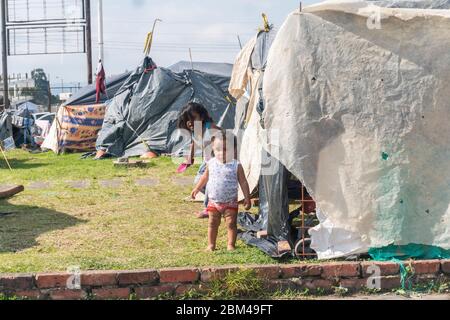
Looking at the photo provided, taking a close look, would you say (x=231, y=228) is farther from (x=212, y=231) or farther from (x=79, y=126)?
(x=79, y=126)

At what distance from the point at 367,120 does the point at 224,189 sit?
145cm

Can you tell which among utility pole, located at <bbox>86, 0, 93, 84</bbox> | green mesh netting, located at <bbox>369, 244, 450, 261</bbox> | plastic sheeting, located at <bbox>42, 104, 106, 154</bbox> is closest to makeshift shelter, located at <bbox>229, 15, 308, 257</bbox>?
green mesh netting, located at <bbox>369, 244, 450, 261</bbox>

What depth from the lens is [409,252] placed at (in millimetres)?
5793

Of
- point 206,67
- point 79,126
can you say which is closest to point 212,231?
point 206,67

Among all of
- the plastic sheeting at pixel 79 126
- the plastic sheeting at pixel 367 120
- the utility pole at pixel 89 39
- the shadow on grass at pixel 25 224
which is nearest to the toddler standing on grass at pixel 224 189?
the plastic sheeting at pixel 367 120

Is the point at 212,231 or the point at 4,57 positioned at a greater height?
the point at 4,57

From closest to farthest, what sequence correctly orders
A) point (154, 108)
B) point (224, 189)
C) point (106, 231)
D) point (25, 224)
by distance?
point (224, 189), point (106, 231), point (25, 224), point (154, 108)

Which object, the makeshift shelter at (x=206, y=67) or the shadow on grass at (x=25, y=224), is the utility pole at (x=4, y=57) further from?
the shadow on grass at (x=25, y=224)

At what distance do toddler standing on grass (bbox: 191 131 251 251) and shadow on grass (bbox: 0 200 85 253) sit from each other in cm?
181

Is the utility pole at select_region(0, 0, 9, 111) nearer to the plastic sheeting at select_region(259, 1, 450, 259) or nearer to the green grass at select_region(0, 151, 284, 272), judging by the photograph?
the green grass at select_region(0, 151, 284, 272)

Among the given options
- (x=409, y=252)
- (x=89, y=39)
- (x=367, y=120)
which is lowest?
(x=409, y=252)

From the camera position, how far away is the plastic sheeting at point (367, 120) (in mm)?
5758

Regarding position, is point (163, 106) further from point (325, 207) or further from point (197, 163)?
point (325, 207)

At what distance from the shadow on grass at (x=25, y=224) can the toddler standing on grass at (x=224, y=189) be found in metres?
1.81
